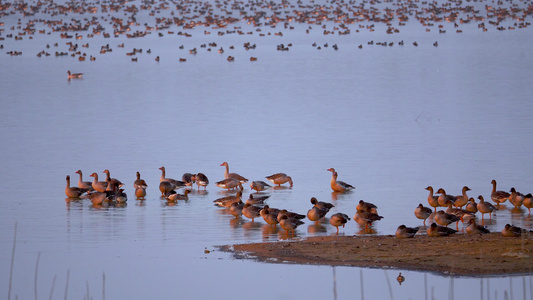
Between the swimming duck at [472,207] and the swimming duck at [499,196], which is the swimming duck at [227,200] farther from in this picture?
the swimming duck at [499,196]

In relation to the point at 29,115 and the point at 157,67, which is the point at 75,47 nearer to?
the point at 157,67

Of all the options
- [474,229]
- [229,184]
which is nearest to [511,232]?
[474,229]

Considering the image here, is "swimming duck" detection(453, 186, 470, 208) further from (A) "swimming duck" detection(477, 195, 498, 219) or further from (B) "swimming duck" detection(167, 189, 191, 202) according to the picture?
(B) "swimming duck" detection(167, 189, 191, 202)

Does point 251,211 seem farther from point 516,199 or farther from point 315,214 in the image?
point 516,199

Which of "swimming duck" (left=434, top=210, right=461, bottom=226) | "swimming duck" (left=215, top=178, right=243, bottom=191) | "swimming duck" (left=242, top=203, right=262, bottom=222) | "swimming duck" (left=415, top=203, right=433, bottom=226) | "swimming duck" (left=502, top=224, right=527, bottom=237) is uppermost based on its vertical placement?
"swimming duck" (left=215, top=178, right=243, bottom=191)

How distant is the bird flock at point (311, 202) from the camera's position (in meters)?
14.4

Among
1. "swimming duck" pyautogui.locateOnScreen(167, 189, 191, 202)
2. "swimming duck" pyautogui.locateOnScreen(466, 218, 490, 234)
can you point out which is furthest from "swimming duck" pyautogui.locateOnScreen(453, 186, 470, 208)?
"swimming duck" pyautogui.locateOnScreen(167, 189, 191, 202)

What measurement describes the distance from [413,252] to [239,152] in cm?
1073

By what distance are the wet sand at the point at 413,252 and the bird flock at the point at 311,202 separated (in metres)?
0.40

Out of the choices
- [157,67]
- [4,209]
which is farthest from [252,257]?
[157,67]

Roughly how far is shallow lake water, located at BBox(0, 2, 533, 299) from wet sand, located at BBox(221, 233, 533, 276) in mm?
261

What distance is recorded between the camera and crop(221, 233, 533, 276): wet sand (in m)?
11.7

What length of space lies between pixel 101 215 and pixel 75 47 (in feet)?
136

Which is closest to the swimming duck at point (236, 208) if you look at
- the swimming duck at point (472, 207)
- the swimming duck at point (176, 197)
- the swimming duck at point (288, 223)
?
the swimming duck at point (288, 223)
